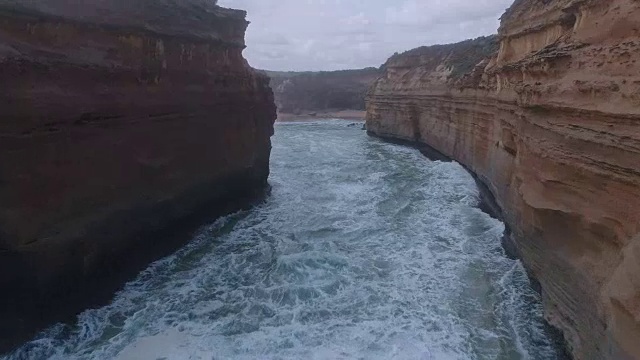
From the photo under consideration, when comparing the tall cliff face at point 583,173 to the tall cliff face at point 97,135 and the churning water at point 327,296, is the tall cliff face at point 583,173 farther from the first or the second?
the tall cliff face at point 97,135

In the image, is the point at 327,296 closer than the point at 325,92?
Yes

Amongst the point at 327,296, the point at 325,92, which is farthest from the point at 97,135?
the point at 325,92

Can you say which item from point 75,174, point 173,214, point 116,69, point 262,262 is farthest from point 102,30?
point 262,262

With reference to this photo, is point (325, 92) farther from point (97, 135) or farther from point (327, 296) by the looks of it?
point (327, 296)

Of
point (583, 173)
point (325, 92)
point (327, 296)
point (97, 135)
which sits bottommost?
point (327, 296)

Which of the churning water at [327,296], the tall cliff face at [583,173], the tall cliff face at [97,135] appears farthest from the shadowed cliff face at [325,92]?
the tall cliff face at [583,173]
